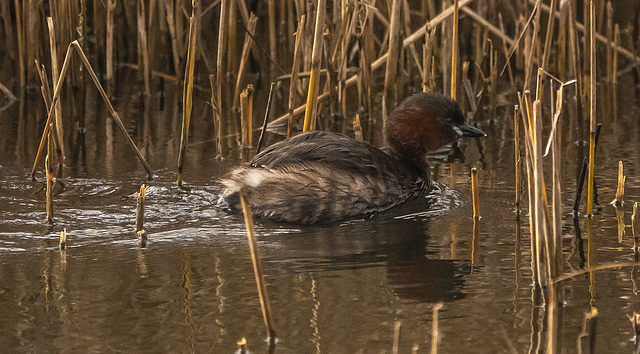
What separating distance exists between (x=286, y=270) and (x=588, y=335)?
1.42 metres

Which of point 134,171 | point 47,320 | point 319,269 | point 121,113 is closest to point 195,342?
point 47,320

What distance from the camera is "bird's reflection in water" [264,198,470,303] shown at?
4.09 metres

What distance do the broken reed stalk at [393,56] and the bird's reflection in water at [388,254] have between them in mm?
2035

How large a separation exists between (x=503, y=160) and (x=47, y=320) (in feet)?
12.6

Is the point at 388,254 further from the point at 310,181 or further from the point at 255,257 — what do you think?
the point at 255,257

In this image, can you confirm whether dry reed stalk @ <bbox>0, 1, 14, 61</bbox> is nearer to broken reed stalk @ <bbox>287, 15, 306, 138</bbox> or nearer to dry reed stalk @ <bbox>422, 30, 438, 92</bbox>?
broken reed stalk @ <bbox>287, 15, 306, 138</bbox>

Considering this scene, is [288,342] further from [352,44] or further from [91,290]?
[352,44]

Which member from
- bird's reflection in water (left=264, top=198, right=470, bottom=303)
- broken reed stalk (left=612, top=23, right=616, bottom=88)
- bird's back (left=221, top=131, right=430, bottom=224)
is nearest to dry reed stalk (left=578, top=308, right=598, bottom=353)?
bird's reflection in water (left=264, top=198, right=470, bottom=303)

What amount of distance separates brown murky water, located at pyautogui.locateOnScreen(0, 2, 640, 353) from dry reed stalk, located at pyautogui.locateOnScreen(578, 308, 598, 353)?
0.03 metres

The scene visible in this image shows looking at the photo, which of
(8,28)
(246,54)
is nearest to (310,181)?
(246,54)

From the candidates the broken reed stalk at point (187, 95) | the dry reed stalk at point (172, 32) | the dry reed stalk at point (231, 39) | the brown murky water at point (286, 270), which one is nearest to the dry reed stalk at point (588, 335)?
the brown murky water at point (286, 270)

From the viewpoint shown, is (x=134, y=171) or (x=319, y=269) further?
(x=134, y=171)

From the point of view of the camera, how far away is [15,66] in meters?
8.86

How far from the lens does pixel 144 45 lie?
8094mm
